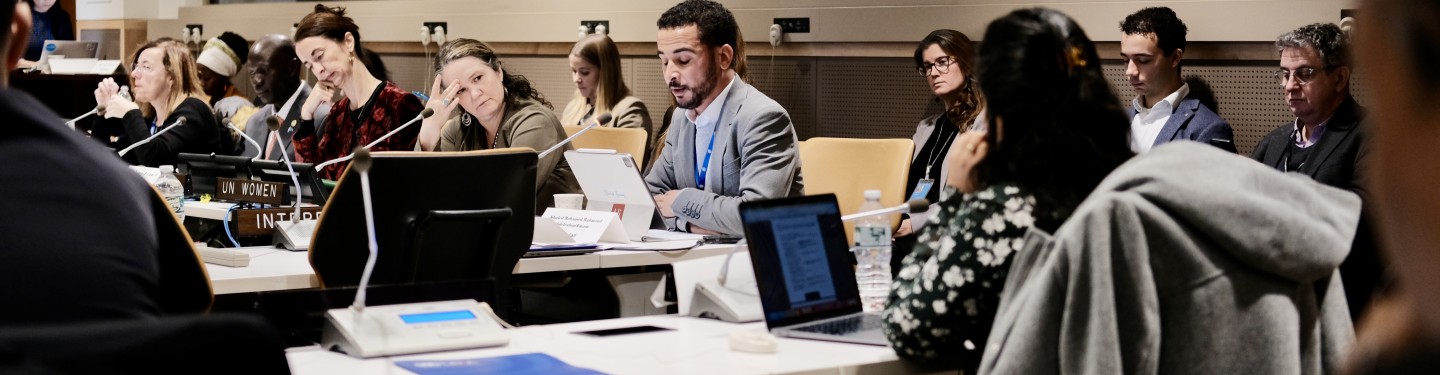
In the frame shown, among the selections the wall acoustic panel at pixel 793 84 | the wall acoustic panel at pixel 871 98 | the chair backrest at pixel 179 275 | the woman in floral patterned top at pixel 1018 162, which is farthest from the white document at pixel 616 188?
the wall acoustic panel at pixel 793 84

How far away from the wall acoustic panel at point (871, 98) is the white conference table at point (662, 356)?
361 centimetres

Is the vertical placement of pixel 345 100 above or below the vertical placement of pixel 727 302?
above

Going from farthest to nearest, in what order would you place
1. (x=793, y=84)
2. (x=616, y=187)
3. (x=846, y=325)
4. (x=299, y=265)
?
(x=793, y=84) → (x=616, y=187) → (x=299, y=265) → (x=846, y=325)

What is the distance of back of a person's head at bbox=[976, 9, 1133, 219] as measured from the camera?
6.41ft

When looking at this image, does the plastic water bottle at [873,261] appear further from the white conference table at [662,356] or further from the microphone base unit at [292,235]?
the microphone base unit at [292,235]

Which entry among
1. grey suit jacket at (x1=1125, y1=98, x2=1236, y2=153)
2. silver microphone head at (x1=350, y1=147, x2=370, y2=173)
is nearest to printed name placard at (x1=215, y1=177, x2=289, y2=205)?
silver microphone head at (x1=350, y1=147, x2=370, y2=173)

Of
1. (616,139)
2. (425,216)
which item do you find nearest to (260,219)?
(425,216)

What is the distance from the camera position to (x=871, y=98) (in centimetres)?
613

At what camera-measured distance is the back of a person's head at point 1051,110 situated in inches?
76.9

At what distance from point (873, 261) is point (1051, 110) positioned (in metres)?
0.94

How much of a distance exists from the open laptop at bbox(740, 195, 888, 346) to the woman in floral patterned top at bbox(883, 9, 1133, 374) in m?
0.21

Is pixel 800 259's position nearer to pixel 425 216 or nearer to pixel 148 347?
pixel 425 216

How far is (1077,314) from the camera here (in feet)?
5.39

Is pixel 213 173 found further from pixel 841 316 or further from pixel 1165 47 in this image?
pixel 1165 47
